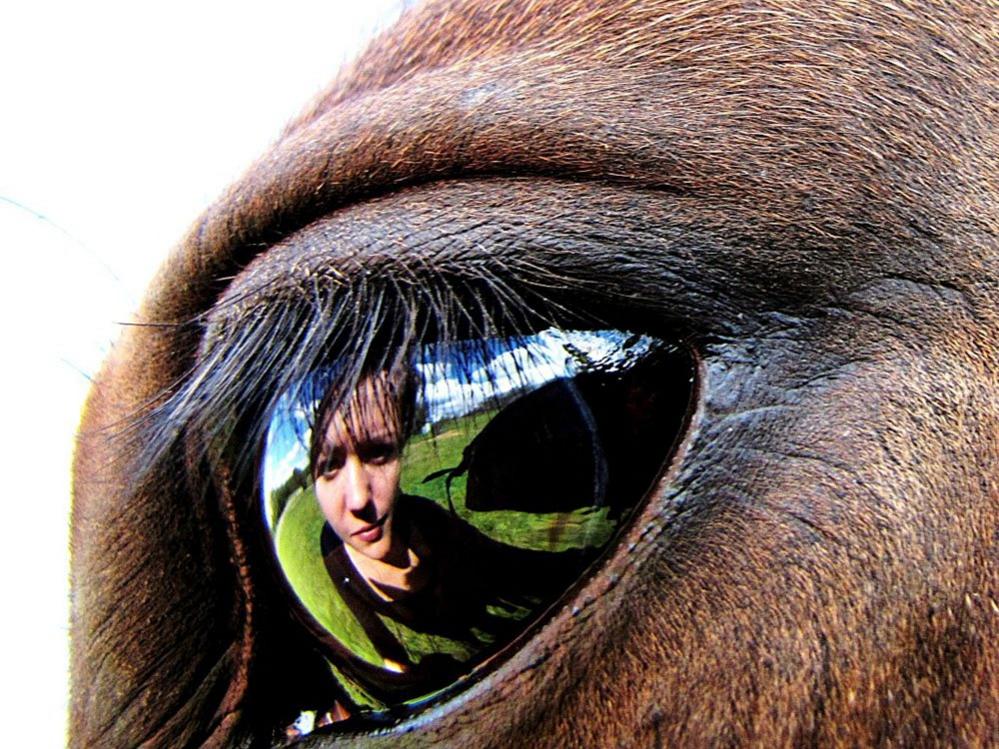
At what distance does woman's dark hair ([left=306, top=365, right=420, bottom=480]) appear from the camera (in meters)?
1.24

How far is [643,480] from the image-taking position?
47.9 inches

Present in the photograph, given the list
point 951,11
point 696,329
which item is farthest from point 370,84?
point 951,11

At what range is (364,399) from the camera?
1.25m

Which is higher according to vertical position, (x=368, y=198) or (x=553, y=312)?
(x=368, y=198)

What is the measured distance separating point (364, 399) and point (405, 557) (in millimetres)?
180

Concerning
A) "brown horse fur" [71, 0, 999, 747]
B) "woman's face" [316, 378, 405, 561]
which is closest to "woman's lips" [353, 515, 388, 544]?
"woman's face" [316, 378, 405, 561]

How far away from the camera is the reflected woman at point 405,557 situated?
1.23 metres

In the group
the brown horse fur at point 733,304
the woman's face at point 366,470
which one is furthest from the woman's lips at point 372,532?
the brown horse fur at point 733,304

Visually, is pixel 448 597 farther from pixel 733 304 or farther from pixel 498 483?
pixel 733 304

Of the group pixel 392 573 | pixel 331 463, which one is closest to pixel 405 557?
pixel 392 573

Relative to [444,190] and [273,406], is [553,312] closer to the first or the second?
[444,190]

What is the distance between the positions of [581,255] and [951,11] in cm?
47

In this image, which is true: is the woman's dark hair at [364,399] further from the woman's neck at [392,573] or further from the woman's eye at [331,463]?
the woman's neck at [392,573]

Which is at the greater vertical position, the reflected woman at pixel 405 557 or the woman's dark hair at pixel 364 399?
the woman's dark hair at pixel 364 399
